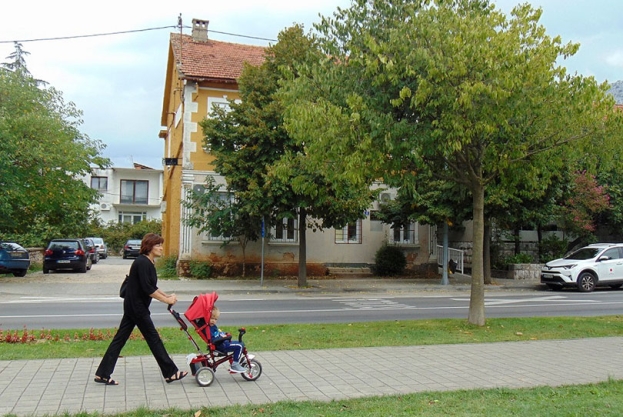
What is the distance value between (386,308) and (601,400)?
33.2 feet

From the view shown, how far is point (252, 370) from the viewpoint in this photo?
6652 millimetres

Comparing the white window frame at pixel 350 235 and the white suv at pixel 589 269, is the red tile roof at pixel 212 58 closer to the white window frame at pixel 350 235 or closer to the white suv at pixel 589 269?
the white window frame at pixel 350 235

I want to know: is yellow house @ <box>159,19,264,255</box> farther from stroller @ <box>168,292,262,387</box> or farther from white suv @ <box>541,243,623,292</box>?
stroller @ <box>168,292,262,387</box>

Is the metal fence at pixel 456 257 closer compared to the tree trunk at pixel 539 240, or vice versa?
the metal fence at pixel 456 257

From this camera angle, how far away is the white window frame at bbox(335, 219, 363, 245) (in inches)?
1079

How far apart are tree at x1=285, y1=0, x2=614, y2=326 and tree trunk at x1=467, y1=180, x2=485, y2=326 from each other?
0.02 metres

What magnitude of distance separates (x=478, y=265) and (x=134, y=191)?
5802 centimetres

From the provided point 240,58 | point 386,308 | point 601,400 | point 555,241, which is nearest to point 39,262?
point 240,58

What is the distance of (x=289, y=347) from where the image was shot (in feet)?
29.1

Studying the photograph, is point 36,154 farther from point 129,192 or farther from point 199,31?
point 129,192

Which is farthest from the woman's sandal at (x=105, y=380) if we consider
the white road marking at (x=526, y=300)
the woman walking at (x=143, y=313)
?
the white road marking at (x=526, y=300)

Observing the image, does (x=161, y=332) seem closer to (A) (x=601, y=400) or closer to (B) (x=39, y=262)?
(A) (x=601, y=400)

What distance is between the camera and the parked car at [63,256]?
2709 centimetres

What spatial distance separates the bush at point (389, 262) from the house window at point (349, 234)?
124cm
